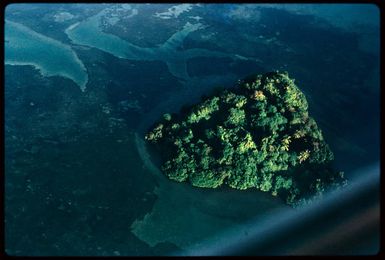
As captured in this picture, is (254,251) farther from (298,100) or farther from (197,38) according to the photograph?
(197,38)

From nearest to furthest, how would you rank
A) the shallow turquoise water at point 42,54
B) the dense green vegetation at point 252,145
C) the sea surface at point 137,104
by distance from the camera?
the sea surface at point 137,104 < the dense green vegetation at point 252,145 < the shallow turquoise water at point 42,54

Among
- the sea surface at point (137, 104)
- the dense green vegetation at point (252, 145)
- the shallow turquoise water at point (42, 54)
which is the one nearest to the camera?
the sea surface at point (137, 104)

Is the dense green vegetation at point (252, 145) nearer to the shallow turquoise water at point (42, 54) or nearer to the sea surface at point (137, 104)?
the sea surface at point (137, 104)

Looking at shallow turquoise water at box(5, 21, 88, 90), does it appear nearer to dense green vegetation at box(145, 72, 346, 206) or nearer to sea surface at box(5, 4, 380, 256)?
sea surface at box(5, 4, 380, 256)

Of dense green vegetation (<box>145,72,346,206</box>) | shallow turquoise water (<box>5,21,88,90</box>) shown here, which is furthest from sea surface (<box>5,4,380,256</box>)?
dense green vegetation (<box>145,72,346,206</box>)

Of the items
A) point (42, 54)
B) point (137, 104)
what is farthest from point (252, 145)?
point (42, 54)

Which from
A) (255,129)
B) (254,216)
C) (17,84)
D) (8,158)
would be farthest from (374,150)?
(17,84)

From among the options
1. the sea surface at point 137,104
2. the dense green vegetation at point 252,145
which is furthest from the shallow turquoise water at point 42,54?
the dense green vegetation at point 252,145

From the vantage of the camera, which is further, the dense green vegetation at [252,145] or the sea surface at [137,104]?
the dense green vegetation at [252,145]

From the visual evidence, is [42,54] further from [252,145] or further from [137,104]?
[252,145]
